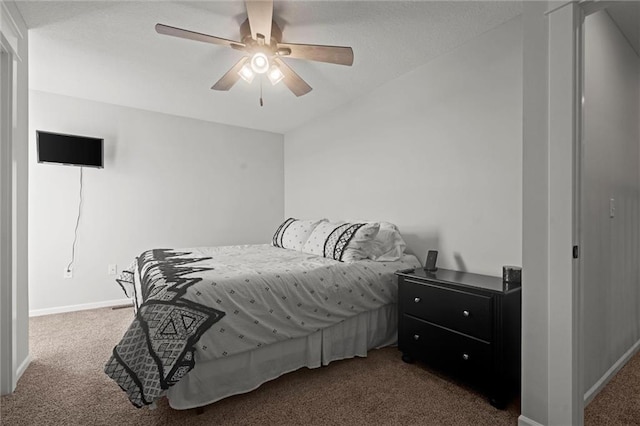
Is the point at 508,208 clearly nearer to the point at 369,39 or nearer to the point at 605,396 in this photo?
the point at 605,396

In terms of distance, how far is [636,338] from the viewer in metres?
2.45

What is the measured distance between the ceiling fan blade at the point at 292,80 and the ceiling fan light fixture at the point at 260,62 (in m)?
0.09

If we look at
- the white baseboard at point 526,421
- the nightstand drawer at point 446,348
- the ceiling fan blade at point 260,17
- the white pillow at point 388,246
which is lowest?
the white baseboard at point 526,421

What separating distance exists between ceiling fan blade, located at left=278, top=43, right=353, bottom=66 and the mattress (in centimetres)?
145

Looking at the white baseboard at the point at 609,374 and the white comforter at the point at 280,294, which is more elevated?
the white comforter at the point at 280,294

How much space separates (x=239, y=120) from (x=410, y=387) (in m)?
3.77

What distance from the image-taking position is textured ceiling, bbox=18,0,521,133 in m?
2.09

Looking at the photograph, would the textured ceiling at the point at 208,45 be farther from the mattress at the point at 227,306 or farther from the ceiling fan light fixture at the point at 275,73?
the mattress at the point at 227,306

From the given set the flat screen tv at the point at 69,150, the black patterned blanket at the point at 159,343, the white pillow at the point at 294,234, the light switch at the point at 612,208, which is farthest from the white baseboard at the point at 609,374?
the flat screen tv at the point at 69,150

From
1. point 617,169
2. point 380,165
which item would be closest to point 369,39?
point 380,165

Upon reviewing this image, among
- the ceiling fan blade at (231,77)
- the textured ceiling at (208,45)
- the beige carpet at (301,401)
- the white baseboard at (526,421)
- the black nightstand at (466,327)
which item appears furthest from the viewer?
the ceiling fan blade at (231,77)

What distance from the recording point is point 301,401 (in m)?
1.87

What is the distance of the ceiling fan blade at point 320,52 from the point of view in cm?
210

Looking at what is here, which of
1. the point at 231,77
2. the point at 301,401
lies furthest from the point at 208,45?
the point at 301,401
